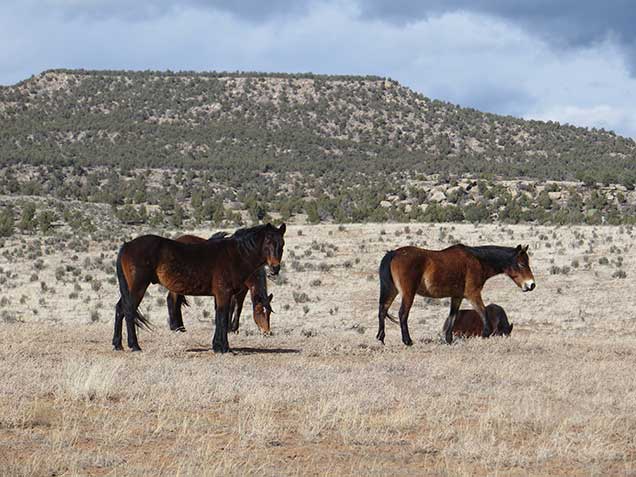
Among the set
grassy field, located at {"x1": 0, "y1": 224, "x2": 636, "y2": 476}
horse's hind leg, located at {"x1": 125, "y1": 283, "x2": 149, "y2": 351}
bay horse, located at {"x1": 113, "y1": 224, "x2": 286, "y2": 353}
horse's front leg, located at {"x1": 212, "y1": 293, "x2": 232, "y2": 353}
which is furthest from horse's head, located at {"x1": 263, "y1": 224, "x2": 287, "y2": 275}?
horse's hind leg, located at {"x1": 125, "y1": 283, "x2": 149, "y2": 351}

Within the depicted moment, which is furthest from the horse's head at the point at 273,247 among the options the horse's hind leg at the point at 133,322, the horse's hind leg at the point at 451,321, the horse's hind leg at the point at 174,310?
the horse's hind leg at the point at 174,310

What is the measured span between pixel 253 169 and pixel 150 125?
20385 mm

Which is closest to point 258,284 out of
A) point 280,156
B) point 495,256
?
point 495,256

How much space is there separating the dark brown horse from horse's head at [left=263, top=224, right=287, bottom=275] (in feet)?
17.1

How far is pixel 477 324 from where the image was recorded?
1636 centimetres

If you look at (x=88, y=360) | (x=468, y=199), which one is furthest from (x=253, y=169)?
(x=88, y=360)

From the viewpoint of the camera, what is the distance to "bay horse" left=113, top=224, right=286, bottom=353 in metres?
12.9

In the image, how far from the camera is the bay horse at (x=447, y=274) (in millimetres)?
14633

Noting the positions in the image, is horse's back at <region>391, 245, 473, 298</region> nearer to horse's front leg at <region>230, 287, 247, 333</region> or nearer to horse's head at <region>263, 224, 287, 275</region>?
horse's head at <region>263, 224, 287, 275</region>

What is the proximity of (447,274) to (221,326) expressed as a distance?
14.5 feet

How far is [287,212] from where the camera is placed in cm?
5509

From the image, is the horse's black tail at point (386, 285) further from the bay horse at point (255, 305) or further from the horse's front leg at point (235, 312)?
the horse's front leg at point (235, 312)

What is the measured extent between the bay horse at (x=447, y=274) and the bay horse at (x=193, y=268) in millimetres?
2700

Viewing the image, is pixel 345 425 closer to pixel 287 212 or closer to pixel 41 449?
pixel 41 449
